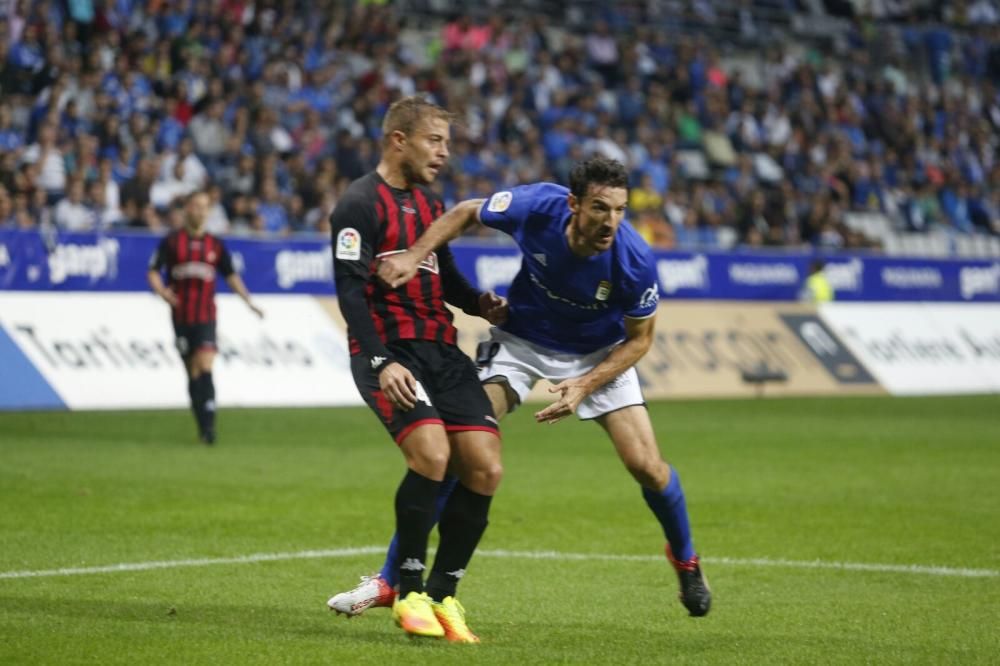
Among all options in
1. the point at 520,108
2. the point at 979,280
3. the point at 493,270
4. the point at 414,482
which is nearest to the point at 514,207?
the point at 414,482

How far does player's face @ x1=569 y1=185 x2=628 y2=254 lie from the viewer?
22.9 feet

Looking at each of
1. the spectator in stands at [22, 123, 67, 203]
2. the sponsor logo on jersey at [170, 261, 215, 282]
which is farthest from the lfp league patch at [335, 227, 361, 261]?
the spectator in stands at [22, 123, 67, 203]

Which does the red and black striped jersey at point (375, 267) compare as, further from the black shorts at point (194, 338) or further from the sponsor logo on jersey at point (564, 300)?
the black shorts at point (194, 338)

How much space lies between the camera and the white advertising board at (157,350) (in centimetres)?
1819

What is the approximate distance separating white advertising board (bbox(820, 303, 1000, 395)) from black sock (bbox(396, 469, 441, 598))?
61.7ft

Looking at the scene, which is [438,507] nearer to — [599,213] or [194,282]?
[599,213]

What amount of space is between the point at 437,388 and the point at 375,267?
586mm

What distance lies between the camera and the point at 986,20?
41031 millimetres

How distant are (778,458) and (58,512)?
7.08m

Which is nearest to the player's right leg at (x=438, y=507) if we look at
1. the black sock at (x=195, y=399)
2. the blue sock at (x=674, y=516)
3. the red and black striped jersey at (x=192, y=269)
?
the blue sock at (x=674, y=516)

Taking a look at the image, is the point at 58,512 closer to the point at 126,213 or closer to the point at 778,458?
the point at 778,458

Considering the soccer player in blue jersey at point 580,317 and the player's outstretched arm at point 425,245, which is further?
the soccer player in blue jersey at point 580,317

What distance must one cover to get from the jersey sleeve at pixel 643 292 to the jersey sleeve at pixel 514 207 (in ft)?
1.57

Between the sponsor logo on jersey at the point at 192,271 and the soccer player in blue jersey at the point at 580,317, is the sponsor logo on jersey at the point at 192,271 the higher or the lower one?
the lower one
